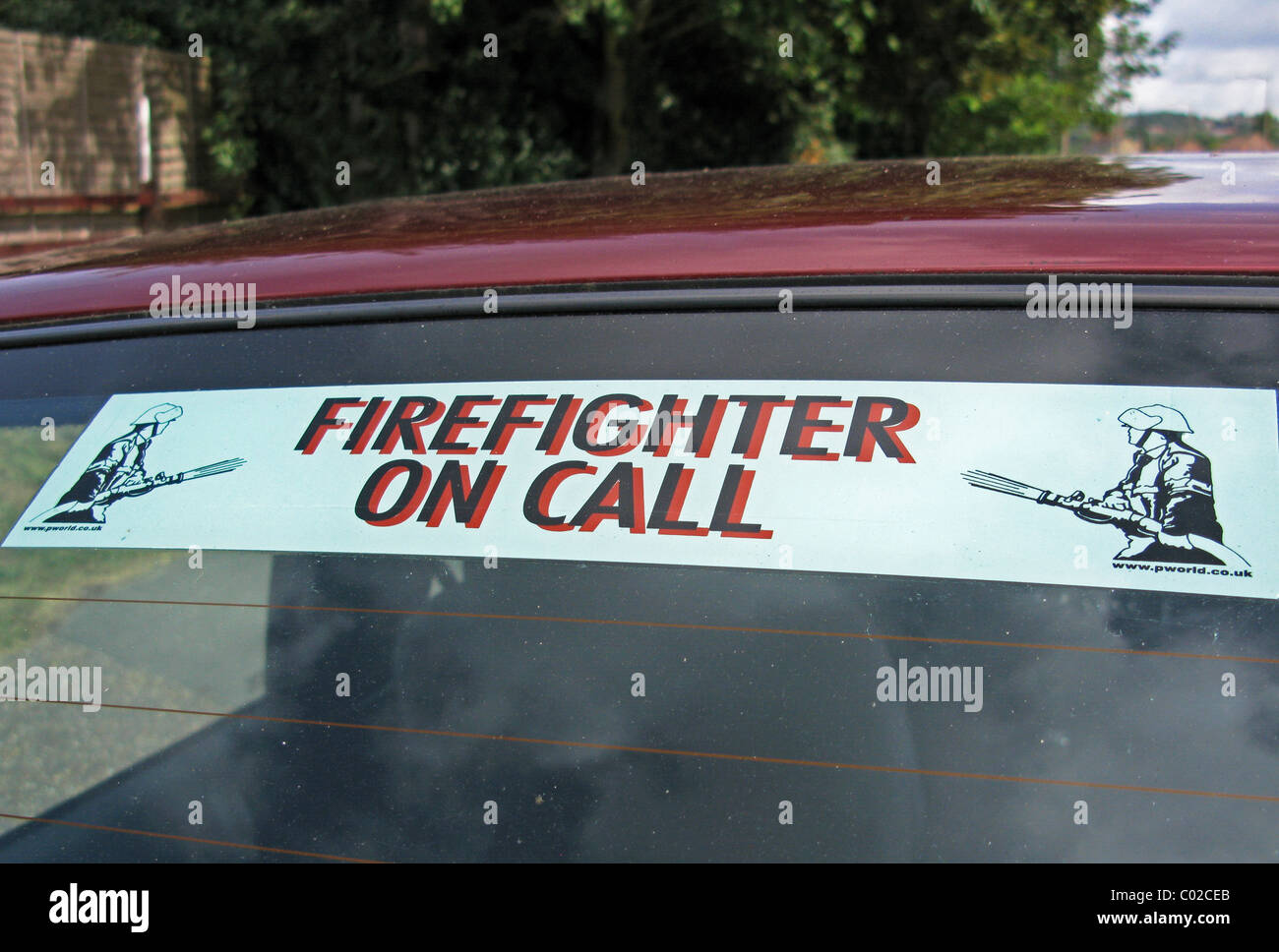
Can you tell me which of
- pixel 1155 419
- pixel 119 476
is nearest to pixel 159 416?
pixel 119 476

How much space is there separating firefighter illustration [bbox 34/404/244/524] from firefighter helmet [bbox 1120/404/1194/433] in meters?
1.00

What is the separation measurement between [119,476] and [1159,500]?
1.14 meters

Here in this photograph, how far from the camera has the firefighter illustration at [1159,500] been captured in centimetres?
105

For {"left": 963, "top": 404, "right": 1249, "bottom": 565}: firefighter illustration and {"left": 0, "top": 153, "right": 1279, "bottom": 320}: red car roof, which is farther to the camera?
{"left": 0, "top": 153, "right": 1279, "bottom": 320}: red car roof

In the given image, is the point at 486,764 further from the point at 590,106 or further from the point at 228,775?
the point at 590,106

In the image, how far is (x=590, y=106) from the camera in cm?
1218

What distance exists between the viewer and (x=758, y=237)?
129cm

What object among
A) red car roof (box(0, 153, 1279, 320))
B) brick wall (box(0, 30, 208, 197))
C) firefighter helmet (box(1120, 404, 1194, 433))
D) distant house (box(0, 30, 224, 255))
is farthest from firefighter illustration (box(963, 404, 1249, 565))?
brick wall (box(0, 30, 208, 197))

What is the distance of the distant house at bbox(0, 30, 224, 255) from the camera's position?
9445mm

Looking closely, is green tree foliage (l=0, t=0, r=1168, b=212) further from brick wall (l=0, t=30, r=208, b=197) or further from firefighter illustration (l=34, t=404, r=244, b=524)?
firefighter illustration (l=34, t=404, r=244, b=524)

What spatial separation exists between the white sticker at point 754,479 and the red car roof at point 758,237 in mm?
151

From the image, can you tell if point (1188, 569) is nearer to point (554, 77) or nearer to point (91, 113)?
point (91, 113)
